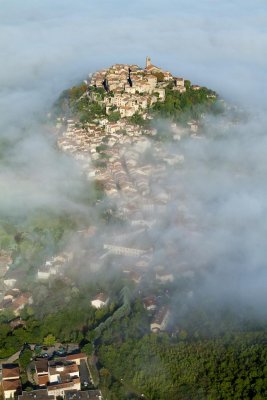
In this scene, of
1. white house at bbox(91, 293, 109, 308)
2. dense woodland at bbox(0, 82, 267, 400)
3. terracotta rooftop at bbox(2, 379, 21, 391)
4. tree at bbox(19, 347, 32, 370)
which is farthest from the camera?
white house at bbox(91, 293, 109, 308)

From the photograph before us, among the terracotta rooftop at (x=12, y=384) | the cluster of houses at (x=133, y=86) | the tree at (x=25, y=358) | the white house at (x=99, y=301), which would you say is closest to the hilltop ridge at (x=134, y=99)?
the cluster of houses at (x=133, y=86)

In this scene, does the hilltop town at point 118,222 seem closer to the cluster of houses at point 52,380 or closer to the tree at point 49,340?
the cluster of houses at point 52,380

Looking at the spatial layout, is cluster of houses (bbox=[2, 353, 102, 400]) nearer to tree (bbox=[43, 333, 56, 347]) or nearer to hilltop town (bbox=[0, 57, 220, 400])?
hilltop town (bbox=[0, 57, 220, 400])

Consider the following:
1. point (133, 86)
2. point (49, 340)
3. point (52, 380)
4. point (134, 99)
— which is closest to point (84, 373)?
point (52, 380)

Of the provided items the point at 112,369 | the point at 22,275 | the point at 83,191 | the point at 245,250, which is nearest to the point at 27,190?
the point at 83,191

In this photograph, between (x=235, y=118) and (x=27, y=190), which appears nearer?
(x=27, y=190)

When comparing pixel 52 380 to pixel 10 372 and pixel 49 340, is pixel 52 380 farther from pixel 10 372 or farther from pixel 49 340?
pixel 49 340

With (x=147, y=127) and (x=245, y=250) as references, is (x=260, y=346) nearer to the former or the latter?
(x=245, y=250)

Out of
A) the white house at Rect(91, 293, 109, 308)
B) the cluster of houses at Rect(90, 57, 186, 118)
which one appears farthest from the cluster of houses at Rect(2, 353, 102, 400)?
the cluster of houses at Rect(90, 57, 186, 118)
